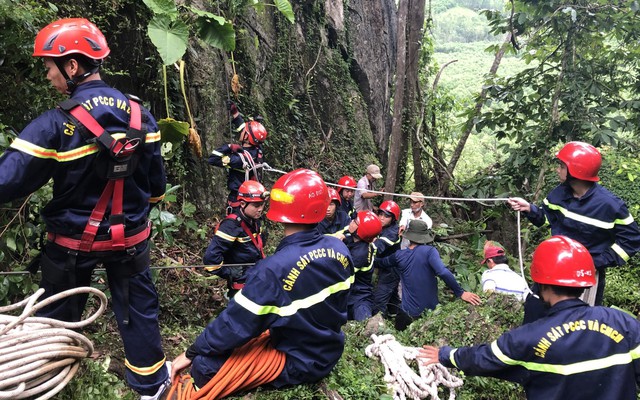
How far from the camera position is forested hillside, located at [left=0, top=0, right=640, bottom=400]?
10.9 ft

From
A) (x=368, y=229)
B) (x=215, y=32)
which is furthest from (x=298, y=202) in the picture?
(x=215, y=32)

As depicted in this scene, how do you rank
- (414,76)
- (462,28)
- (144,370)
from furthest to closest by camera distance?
(462,28) → (414,76) → (144,370)

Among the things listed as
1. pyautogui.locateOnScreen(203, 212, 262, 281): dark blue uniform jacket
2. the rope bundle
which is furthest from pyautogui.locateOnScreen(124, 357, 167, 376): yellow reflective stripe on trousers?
pyautogui.locateOnScreen(203, 212, 262, 281): dark blue uniform jacket

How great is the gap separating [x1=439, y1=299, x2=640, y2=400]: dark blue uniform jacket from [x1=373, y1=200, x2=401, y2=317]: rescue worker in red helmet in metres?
3.58

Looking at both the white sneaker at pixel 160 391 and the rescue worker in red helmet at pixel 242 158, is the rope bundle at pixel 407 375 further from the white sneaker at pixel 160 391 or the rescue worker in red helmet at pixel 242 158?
the rescue worker in red helmet at pixel 242 158

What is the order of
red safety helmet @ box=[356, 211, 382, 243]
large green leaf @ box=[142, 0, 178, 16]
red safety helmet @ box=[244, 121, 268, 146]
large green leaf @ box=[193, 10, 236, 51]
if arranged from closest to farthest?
large green leaf @ box=[142, 0, 178, 16] < red safety helmet @ box=[356, 211, 382, 243] < large green leaf @ box=[193, 10, 236, 51] < red safety helmet @ box=[244, 121, 268, 146]

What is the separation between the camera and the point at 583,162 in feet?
13.6

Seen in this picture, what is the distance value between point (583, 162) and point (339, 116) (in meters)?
7.38

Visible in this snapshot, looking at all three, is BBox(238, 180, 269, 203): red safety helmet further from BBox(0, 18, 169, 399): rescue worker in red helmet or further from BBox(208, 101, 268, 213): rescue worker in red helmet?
BBox(0, 18, 169, 399): rescue worker in red helmet

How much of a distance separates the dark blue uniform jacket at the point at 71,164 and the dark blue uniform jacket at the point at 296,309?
96 cm

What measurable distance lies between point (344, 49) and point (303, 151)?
10.9 ft

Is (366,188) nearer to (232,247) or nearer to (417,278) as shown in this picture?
(417,278)

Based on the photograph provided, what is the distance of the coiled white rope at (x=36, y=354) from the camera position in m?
1.50

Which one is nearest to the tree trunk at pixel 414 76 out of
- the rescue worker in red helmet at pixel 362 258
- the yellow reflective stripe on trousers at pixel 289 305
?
the rescue worker in red helmet at pixel 362 258
